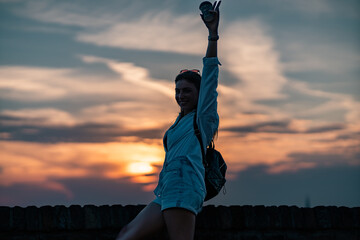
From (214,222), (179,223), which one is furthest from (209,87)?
(214,222)

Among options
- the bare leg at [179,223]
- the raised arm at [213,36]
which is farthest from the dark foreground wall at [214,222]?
the raised arm at [213,36]

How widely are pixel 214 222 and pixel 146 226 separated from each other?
1.34m

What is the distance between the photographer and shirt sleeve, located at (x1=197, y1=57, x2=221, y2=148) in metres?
3.18

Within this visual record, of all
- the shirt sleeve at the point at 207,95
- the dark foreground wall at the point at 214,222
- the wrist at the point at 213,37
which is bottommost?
the dark foreground wall at the point at 214,222

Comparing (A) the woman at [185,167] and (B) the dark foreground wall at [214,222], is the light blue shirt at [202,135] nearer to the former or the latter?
(A) the woman at [185,167]

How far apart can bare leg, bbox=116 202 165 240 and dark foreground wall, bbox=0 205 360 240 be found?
98cm

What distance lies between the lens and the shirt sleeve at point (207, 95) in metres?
3.18

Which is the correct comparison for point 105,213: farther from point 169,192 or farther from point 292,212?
point 292,212

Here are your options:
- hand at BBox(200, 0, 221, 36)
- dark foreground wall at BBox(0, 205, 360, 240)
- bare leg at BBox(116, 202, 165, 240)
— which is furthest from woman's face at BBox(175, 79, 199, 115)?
dark foreground wall at BBox(0, 205, 360, 240)

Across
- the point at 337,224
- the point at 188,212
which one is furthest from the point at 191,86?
the point at 337,224

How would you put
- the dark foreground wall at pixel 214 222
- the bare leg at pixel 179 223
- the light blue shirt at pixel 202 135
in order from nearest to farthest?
the bare leg at pixel 179 223 < the light blue shirt at pixel 202 135 < the dark foreground wall at pixel 214 222

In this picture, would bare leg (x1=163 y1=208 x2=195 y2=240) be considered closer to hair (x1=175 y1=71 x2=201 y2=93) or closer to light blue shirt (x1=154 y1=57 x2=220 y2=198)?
light blue shirt (x1=154 y1=57 x2=220 y2=198)

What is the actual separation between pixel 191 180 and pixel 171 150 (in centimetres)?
31

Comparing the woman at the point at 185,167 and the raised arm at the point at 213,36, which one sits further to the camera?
the raised arm at the point at 213,36
